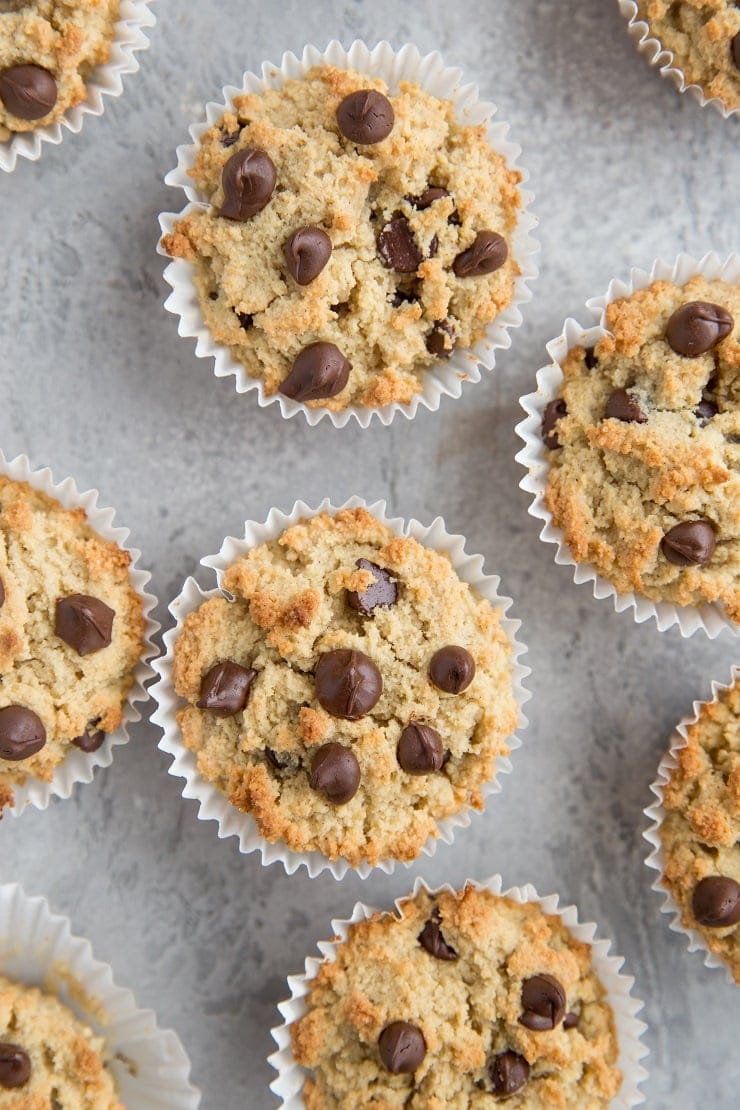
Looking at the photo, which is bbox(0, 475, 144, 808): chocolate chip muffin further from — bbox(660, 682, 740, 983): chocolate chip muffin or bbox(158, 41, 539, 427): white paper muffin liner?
bbox(660, 682, 740, 983): chocolate chip muffin

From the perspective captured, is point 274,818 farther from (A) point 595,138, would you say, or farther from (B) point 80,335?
(A) point 595,138

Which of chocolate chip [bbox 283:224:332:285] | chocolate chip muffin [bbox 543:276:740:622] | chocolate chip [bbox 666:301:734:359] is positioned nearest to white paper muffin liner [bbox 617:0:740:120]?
chocolate chip muffin [bbox 543:276:740:622]

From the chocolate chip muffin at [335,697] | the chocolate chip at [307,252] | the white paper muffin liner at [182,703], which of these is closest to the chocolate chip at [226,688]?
the chocolate chip muffin at [335,697]

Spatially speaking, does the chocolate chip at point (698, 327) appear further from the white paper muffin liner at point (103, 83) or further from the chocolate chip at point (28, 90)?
the chocolate chip at point (28, 90)

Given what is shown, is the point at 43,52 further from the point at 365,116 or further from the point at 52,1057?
the point at 52,1057

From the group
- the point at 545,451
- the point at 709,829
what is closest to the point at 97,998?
the point at 709,829

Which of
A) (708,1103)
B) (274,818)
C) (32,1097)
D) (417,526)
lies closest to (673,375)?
(417,526)
